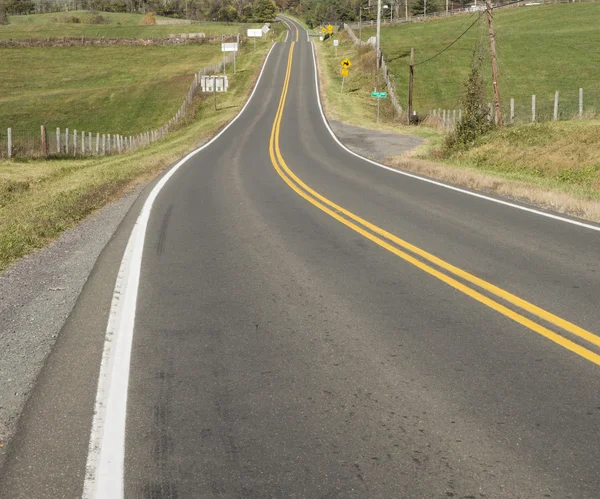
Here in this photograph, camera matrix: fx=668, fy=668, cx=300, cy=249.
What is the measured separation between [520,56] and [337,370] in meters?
72.4

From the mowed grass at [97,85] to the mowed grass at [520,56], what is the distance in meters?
23.6

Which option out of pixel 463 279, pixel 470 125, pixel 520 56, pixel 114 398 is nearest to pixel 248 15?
pixel 520 56

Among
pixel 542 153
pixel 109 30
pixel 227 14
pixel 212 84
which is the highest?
pixel 227 14

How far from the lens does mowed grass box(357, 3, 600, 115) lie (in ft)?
182

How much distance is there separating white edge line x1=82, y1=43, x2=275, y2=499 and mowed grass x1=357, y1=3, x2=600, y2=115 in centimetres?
3373

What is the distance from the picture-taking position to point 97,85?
76.9 metres

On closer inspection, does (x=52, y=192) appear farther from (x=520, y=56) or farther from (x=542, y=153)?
(x=520, y=56)

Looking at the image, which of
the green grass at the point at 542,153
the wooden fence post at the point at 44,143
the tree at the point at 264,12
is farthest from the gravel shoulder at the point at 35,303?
the tree at the point at 264,12

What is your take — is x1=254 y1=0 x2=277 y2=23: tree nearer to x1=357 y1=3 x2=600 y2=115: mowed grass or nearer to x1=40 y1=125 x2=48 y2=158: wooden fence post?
x1=357 y1=3 x2=600 y2=115: mowed grass

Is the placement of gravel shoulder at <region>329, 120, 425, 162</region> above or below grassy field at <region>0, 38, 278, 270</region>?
above

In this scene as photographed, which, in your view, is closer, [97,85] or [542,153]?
[542,153]

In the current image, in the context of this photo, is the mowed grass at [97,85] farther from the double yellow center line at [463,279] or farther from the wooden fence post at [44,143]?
the double yellow center line at [463,279]

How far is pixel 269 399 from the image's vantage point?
470 centimetres

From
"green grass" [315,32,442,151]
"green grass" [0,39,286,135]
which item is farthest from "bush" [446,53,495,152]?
"green grass" [0,39,286,135]
